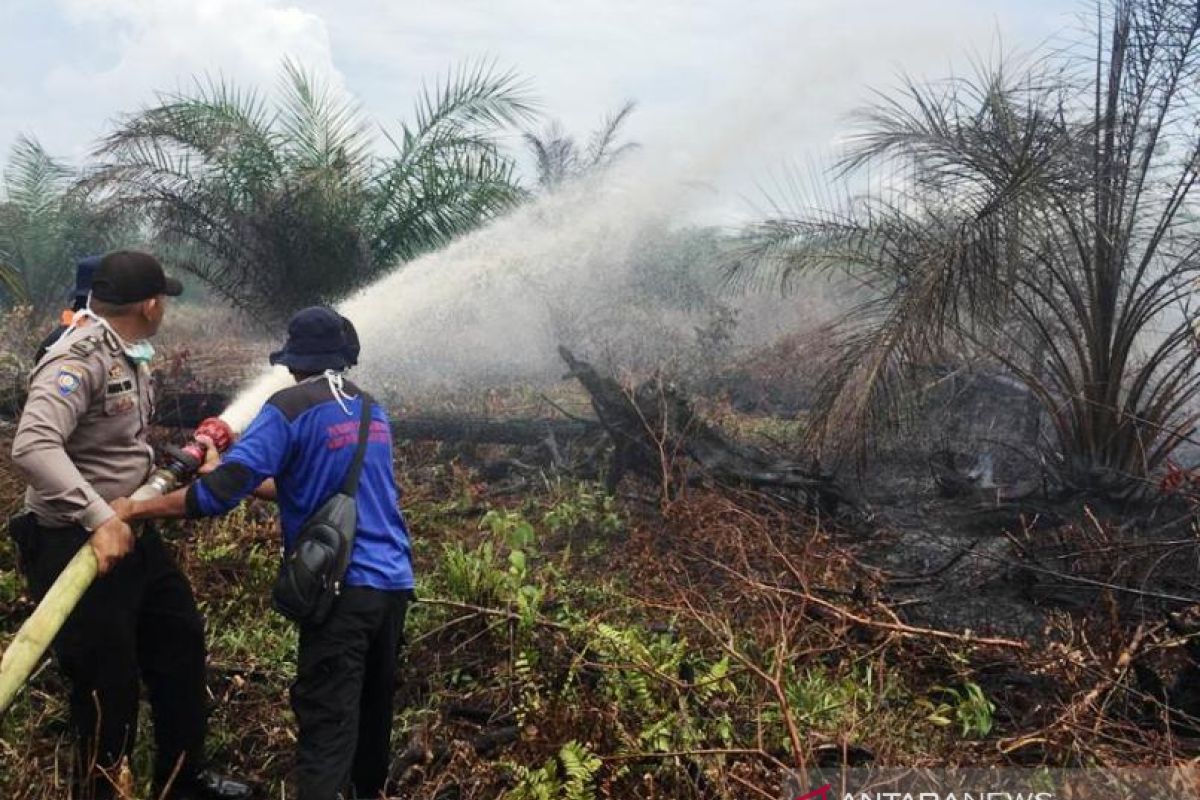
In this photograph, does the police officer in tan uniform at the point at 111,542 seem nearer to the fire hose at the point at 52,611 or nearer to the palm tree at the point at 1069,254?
the fire hose at the point at 52,611

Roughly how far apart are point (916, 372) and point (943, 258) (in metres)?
0.79

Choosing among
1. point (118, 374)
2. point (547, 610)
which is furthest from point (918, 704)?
point (118, 374)

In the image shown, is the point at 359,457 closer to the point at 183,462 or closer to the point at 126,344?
the point at 183,462

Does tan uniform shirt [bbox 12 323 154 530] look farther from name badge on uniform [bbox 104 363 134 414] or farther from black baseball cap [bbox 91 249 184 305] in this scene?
black baseball cap [bbox 91 249 184 305]

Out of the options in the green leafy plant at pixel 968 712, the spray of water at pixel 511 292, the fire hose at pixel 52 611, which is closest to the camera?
the fire hose at pixel 52 611

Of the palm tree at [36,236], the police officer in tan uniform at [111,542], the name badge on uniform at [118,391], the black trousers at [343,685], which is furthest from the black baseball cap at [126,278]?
the palm tree at [36,236]

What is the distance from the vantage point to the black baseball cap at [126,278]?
301cm

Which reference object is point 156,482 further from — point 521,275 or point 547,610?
point 521,275

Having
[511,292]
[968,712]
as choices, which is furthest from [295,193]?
[968,712]

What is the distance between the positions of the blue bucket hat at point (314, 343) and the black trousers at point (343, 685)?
748 millimetres

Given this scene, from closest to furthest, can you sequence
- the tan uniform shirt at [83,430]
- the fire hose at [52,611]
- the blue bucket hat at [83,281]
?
the fire hose at [52,611] → the tan uniform shirt at [83,430] → the blue bucket hat at [83,281]

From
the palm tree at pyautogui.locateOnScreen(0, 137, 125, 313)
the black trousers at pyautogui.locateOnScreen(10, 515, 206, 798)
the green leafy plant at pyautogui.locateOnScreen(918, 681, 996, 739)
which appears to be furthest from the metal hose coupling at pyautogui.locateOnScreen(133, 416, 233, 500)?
the palm tree at pyautogui.locateOnScreen(0, 137, 125, 313)

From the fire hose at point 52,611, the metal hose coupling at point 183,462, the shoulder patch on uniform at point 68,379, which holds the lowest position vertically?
the fire hose at point 52,611

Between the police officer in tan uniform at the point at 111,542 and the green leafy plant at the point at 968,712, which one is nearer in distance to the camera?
the police officer in tan uniform at the point at 111,542
